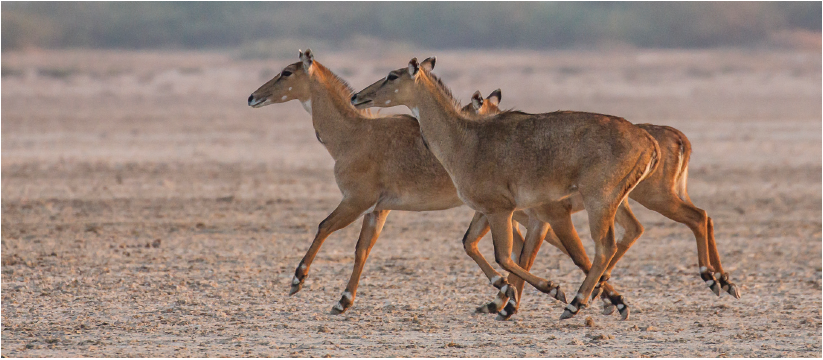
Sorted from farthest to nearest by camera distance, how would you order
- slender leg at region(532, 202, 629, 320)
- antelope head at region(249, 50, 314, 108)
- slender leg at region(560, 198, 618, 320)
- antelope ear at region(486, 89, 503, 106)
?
antelope ear at region(486, 89, 503, 106) < antelope head at region(249, 50, 314, 108) < slender leg at region(532, 202, 629, 320) < slender leg at region(560, 198, 618, 320)

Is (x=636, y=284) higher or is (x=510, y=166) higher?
(x=510, y=166)

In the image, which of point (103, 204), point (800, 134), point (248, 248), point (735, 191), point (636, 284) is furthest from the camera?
point (800, 134)

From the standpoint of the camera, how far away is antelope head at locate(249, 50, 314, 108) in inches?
498

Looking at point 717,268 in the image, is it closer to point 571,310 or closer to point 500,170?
point 571,310

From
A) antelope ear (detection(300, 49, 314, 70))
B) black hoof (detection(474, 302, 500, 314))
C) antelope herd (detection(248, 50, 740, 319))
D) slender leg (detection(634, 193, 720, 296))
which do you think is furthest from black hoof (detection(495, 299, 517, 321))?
antelope ear (detection(300, 49, 314, 70))

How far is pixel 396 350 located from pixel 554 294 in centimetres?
176

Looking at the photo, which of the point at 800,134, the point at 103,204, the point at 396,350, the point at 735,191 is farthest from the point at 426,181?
the point at 800,134

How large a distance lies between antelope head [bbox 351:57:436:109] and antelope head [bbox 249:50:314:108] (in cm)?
120

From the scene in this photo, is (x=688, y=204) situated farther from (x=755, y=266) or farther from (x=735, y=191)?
(x=735, y=191)

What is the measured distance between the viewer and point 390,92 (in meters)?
11.6

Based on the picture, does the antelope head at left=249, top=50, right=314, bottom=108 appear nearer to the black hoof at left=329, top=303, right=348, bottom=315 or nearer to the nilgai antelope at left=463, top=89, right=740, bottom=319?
the nilgai antelope at left=463, top=89, right=740, bottom=319

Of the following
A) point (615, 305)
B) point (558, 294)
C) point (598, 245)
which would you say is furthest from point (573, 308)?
point (615, 305)

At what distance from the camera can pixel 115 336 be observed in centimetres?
1086

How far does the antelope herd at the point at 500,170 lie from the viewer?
10.7 m
